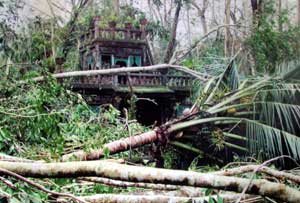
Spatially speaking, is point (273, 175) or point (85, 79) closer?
point (273, 175)

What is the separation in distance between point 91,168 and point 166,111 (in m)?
6.96

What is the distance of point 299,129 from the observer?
5.16m

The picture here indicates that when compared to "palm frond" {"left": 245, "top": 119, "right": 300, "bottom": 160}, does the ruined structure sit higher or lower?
higher

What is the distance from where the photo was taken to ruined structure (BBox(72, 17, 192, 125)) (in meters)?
8.20

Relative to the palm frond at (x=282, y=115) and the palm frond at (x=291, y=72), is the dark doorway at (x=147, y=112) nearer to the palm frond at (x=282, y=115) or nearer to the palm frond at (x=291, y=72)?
the palm frond at (x=291, y=72)

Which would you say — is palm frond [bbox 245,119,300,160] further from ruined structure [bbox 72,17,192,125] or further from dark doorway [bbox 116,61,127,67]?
dark doorway [bbox 116,61,127,67]

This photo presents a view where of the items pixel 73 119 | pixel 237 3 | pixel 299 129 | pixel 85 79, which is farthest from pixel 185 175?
pixel 237 3

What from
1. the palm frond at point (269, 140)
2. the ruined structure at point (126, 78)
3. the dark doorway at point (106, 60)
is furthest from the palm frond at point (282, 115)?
the dark doorway at point (106, 60)

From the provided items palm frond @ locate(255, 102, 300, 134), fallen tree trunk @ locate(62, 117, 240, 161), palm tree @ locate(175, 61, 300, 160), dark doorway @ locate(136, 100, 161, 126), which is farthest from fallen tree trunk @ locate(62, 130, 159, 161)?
dark doorway @ locate(136, 100, 161, 126)

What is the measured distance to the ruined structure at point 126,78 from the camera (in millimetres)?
8203

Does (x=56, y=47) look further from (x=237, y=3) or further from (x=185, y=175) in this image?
(x=237, y=3)

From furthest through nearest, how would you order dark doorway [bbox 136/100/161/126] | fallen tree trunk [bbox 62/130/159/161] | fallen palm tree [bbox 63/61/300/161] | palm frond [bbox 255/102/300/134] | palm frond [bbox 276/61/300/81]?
dark doorway [bbox 136/100/161/126], palm frond [bbox 276/61/300/81], palm frond [bbox 255/102/300/134], fallen palm tree [bbox 63/61/300/161], fallen tree trunk [bbox 62/130/159/161]

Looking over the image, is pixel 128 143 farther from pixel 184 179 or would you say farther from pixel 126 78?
pixel 126 78

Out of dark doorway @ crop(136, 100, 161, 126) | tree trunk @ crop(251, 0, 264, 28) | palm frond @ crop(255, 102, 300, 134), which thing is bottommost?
dark doorway @ crop(136, 100, 161, 126)
